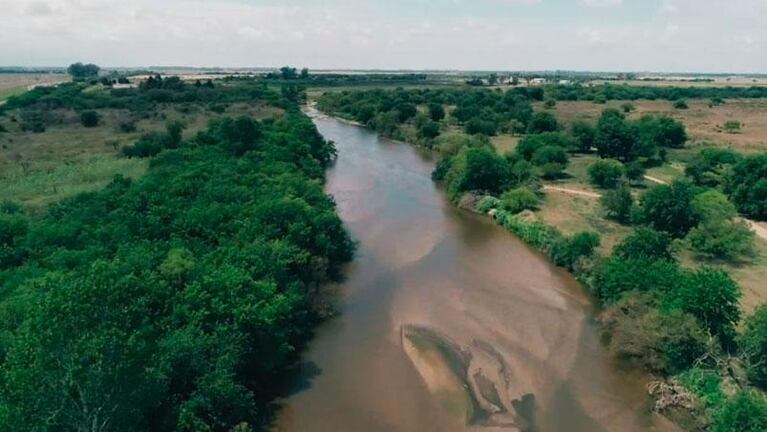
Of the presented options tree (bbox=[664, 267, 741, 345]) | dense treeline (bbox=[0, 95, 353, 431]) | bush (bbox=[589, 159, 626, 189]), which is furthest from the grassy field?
bush (bbox=[589, 159, 626, 189])

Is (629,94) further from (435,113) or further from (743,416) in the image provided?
(743,416)

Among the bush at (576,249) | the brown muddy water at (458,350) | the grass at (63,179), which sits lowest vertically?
the brown muddy water at (458,350)

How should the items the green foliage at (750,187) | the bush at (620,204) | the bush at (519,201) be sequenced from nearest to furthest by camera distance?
1. the bush at (620,204)
2. the green foliage at (750,187)
3. the bush at (519,201)

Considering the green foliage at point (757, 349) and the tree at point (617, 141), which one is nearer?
the green foliage at point (757, 349)

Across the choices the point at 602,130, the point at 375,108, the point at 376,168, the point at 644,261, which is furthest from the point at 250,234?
the point at 375,108

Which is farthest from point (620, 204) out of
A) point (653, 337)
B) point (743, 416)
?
point (743, 416)

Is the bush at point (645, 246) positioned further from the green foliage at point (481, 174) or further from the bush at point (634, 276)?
the green foliage at point (481, 174)

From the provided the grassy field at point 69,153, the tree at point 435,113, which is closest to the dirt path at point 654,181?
the grassy field at point 69,153

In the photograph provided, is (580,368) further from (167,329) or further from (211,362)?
(167,329)
